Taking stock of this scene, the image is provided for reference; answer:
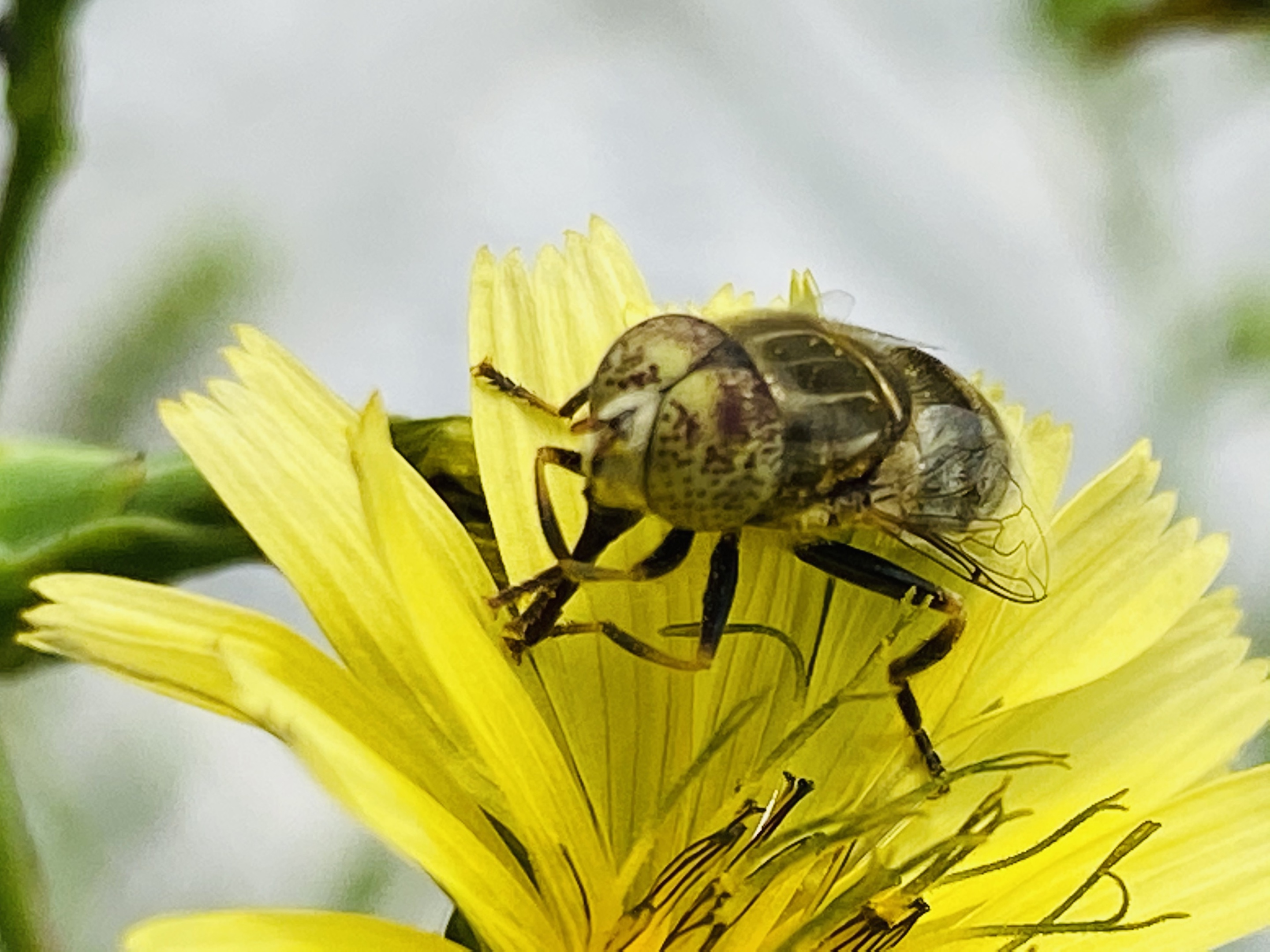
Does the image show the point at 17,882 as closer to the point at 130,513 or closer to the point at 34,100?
the point at 130,513

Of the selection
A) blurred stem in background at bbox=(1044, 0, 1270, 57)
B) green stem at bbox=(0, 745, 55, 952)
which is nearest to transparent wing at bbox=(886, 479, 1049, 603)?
green stem at bbox=(0, 745, 55, 952)

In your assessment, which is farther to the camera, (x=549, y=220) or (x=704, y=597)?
(x=549, y=220)

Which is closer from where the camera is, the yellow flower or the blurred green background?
the yellow flower

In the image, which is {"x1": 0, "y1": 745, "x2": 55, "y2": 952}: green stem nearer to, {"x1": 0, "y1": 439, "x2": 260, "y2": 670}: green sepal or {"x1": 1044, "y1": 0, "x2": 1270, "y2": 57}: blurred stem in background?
{"x1": 0, "y1": 439, "x2": 260, "y2": 670}: green sepal

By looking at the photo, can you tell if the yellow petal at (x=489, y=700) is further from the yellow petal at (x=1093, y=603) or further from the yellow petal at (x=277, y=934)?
the yellow petal at (x=1093, y=603)

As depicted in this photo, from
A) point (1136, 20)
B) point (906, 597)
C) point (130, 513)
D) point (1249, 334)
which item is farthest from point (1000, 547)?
point (1249, 334)

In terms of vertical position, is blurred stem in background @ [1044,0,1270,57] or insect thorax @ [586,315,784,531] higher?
blurred stem in background @ [1044,0,1270,57]
